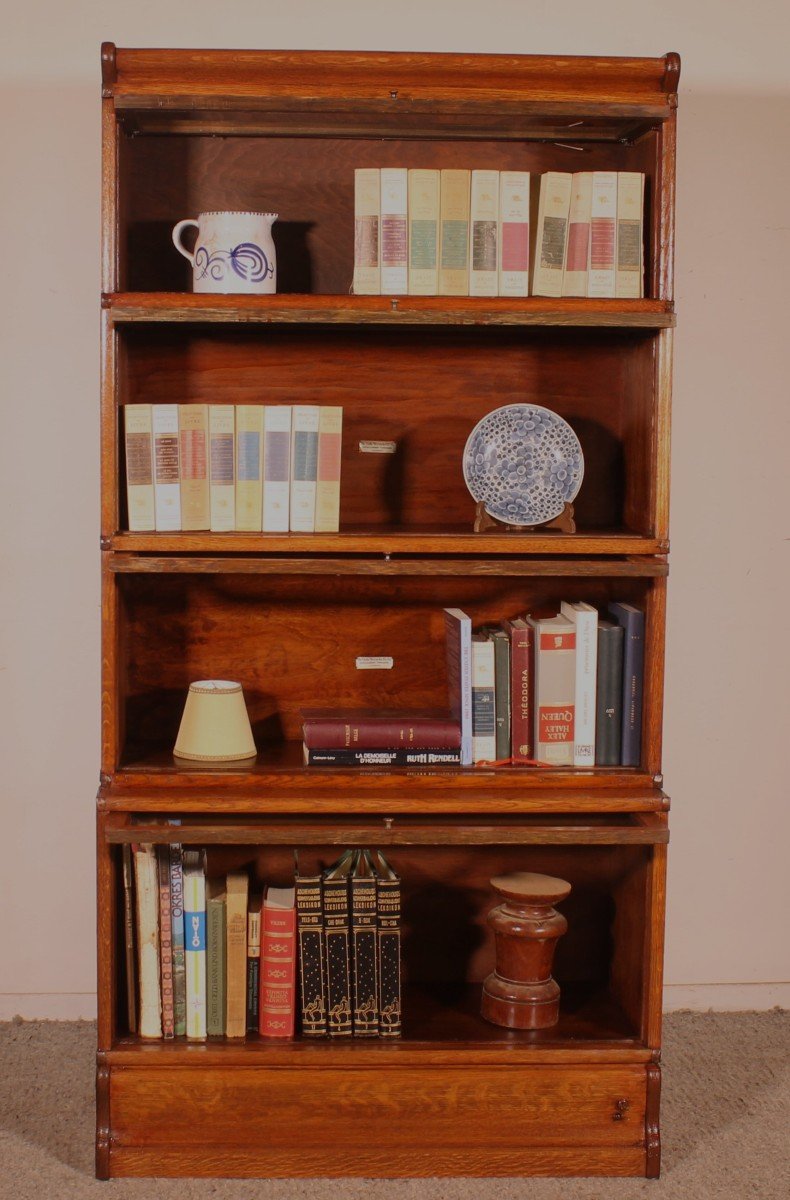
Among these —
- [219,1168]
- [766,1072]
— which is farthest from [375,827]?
[766,1072]

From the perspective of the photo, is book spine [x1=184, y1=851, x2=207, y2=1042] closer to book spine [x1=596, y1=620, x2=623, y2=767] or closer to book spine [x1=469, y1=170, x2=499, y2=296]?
book spine [x1=596, y1=620, x2=623, y2=767]

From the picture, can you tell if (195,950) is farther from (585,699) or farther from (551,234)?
(551,234)

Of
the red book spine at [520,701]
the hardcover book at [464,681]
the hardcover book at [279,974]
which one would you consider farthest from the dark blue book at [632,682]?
the hardcover book at [279,974]

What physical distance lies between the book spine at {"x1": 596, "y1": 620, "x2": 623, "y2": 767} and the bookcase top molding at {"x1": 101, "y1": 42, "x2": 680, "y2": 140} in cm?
95

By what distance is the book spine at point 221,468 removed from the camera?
2332 millimetres

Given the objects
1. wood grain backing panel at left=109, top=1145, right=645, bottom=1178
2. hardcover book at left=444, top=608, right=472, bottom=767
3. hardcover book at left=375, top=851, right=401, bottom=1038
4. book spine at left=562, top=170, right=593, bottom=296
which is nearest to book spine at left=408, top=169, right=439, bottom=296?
book spine at left=562, top=170, right=593, bottom=296

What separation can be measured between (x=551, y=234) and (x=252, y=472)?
70 cm

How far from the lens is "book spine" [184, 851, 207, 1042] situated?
93.4 inches

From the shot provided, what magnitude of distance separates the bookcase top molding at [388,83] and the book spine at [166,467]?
535mm

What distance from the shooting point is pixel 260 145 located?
98.8 inches

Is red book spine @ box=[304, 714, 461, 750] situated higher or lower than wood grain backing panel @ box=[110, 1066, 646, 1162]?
higher

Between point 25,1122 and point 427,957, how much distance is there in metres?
0.86

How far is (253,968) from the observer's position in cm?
242

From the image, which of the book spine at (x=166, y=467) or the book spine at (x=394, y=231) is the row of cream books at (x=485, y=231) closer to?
the book spine at (x=394, y=231)
